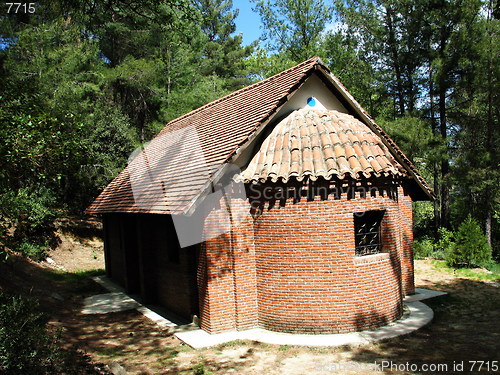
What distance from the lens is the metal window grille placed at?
9.62 metres

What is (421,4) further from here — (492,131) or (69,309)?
(69,309)

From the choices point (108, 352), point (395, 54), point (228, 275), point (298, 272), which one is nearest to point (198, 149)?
point (228, 275)

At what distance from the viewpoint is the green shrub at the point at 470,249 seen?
1752 cm

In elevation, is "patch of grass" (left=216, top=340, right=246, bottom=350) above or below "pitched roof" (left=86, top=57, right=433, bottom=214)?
below

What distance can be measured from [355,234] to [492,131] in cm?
1660

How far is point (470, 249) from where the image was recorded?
1750 centimetres

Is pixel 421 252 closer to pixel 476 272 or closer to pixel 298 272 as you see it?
pixel 476 272

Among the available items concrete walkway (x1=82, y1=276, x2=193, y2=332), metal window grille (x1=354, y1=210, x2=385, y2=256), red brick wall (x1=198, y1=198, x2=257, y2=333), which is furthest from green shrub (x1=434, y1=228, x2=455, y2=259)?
concrete walkway (x1=82, y1=276, x2=193, y2=332)

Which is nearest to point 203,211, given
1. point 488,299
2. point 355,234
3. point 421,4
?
point 355,234

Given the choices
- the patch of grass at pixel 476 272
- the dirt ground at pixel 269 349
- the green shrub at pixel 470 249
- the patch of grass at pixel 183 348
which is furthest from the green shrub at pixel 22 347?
the green shrub at pixel 470 249

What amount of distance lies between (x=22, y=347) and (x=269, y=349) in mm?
4707

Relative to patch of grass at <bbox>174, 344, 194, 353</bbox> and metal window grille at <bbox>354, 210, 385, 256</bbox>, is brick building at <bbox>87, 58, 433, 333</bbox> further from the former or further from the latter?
patch of grass at <bbox>174, 344, 194, 353</bbox>

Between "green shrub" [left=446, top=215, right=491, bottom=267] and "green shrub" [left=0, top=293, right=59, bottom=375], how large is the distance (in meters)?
17.2

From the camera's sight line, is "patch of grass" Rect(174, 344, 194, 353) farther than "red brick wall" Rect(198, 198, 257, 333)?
No
